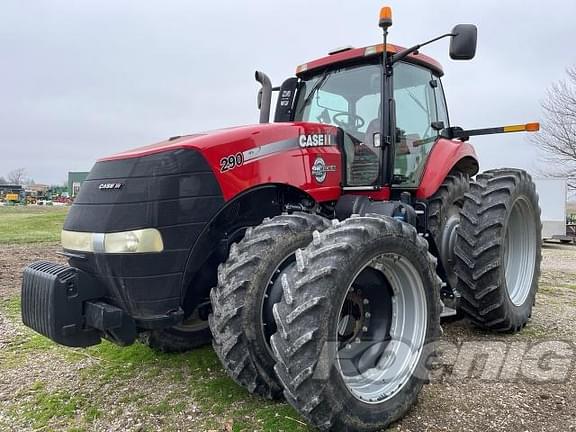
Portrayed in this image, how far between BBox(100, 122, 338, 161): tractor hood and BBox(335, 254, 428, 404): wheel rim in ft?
3.68

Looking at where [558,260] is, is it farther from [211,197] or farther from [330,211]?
[211,197]

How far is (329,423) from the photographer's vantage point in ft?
8.05

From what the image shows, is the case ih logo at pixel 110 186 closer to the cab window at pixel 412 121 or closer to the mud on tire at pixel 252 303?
the mud on tire at pixel 252 303

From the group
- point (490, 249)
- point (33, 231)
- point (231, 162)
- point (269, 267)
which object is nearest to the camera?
point (269, 267)

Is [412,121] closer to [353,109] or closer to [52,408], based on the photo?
[353,109]

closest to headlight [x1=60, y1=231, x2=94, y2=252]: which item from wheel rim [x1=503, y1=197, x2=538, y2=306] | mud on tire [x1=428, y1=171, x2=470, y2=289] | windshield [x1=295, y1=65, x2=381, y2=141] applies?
windshield [x1=295, y1=65, x2=381, y2=141]

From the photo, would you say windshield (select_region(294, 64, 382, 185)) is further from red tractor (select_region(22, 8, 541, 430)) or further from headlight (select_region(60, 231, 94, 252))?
headlight (select_region(60, 231, 94, 252))

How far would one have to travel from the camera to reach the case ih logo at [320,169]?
3.64m

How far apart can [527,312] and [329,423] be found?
3.06 meters

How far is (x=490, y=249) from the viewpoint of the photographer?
13.2 ft

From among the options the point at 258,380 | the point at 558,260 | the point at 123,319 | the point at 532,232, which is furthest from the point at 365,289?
the point at 558,260

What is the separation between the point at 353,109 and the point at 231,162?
1564 mm

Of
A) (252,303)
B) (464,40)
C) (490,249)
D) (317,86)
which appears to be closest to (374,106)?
(317,86)

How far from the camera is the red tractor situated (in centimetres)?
253
